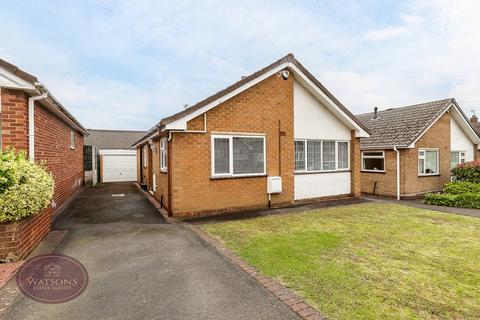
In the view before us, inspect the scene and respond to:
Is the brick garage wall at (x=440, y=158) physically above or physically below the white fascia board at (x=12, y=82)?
below

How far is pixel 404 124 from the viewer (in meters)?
14.4

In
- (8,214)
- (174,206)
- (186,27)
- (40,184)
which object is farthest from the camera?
(186,27)

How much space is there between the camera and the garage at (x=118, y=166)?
22375 mm

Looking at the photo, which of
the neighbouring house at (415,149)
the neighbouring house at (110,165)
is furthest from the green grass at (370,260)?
the neighbouring house at (110,165)

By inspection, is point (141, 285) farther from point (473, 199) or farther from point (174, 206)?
point (473, 199)

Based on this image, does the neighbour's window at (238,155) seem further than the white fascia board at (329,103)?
No

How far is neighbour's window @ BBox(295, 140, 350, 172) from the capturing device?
10920 millimetres

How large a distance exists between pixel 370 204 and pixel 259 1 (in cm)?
960

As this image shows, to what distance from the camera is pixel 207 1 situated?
10391 millimetres

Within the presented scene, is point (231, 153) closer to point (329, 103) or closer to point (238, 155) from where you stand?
point (238, 155)

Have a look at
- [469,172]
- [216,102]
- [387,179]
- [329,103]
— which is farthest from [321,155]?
[469,172]

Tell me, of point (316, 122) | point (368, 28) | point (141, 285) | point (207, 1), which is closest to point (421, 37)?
point (368, 28)

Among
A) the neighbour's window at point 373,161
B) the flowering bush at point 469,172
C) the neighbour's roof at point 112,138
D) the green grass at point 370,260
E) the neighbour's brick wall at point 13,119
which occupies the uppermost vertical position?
the neighbour's roof at point 112,138

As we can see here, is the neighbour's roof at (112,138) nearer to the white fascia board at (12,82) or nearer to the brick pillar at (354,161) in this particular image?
the brick pillar at (354,161)
